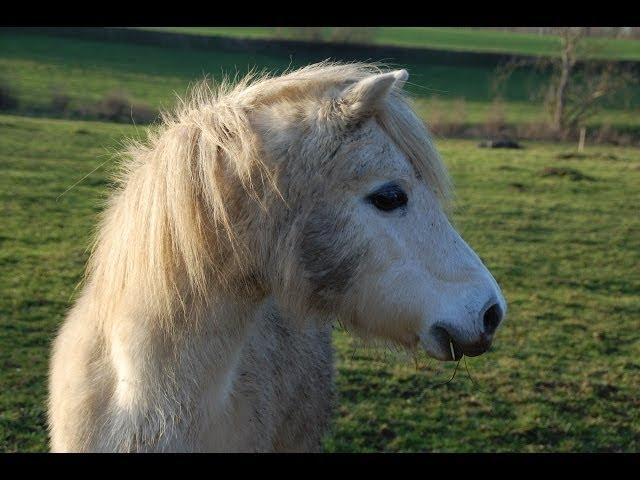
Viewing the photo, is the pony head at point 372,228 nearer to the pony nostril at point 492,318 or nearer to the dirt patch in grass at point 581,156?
the pony nostril at point 492,318

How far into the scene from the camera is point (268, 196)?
255 cm

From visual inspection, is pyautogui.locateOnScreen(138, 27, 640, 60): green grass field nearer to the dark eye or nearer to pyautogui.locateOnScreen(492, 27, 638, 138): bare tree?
pyautogui.locateOnScreen(492, 27, 638, 138): bare tree

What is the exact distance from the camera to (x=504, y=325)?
8258mm

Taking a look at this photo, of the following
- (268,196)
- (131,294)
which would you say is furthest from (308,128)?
(131,294)

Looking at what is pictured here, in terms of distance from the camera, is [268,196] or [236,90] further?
[236,90]

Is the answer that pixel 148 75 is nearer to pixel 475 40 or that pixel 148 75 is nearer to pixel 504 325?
pixel 475 40

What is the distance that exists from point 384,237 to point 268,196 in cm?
46

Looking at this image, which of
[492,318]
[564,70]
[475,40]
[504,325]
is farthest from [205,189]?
[475,40]

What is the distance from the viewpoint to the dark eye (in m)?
2.49

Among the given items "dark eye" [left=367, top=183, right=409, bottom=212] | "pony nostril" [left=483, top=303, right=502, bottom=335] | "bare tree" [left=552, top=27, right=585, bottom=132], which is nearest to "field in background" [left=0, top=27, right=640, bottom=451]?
"pony nostril" [left=483, top=303, right=502, bottom=335]

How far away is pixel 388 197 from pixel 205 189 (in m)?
0.69

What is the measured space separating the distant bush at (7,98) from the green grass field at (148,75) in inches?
9.1

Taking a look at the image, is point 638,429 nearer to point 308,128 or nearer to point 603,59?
point 308,128

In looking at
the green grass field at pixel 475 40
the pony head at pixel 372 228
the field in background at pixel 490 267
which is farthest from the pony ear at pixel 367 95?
the green grass field at pixel 475 40
